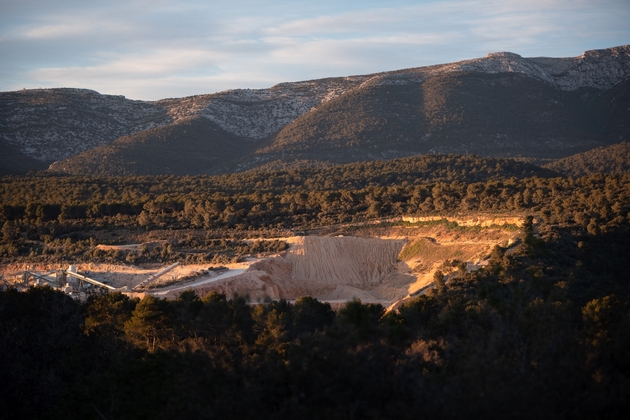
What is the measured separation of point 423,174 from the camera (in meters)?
72.1

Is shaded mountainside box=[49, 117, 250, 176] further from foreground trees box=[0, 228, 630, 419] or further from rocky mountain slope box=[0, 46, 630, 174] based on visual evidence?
foreground trees box=[0, 228, 630, 419]

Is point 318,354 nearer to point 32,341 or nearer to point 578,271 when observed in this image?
point 32,341

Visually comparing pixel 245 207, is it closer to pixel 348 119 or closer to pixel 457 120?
pixel 348 119

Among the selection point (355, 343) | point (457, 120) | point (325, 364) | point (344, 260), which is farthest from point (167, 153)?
point (325, 364)

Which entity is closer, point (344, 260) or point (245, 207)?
point (344, 260)

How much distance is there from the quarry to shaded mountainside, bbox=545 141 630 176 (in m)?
43.9

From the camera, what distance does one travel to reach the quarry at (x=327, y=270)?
3366 centimetres

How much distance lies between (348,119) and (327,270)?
6948 centimetres

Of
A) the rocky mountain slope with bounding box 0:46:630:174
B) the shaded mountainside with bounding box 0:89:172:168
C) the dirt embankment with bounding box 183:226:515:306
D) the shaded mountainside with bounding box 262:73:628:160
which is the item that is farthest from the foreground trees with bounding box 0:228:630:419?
the shaded mountainside with bounding box 0:89:172:168

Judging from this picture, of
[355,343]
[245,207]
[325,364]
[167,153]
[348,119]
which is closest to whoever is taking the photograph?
[325,364]

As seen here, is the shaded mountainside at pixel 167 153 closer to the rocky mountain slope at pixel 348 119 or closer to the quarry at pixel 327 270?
the rocky mountain slope at pixel 348 119

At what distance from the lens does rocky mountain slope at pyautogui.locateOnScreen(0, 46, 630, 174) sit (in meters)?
97.6

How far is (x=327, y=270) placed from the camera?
39.6m

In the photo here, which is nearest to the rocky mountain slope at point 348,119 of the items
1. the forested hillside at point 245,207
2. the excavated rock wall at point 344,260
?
the forested hillside at point 245,207
